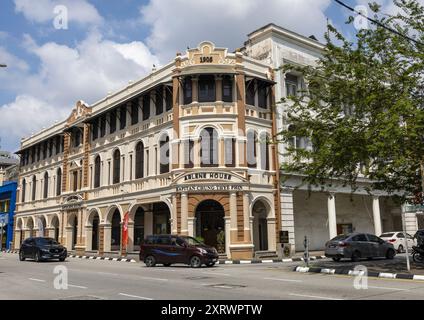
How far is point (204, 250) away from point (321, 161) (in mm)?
7496

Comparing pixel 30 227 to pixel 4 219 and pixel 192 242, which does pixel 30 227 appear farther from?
pixel 192 242

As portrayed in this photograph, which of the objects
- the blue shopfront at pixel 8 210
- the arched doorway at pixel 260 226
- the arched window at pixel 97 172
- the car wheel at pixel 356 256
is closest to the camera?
the car wheel at pixel 356 256

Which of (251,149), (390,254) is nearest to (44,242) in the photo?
(251,149)

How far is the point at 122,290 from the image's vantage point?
12.7m

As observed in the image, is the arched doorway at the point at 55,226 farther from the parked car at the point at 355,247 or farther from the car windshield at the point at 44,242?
the parked car at the point at 355,247

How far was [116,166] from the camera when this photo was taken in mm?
35281

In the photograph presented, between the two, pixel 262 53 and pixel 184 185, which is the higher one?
pixel 262 53

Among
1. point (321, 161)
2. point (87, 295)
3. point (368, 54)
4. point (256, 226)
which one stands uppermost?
point (368, 54)

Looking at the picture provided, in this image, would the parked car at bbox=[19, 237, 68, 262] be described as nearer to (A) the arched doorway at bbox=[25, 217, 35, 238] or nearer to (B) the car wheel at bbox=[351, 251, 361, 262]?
(B) the car wheel at bbox=[351, 251, 361, 262]

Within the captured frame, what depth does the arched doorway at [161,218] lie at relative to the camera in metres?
32.0

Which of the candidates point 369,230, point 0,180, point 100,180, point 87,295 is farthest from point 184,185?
point 0,180

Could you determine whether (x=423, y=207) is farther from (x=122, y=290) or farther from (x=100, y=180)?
(x=100, y=180)

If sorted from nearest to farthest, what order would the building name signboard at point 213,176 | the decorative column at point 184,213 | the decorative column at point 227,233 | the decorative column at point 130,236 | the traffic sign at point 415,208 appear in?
the traffic sign at point 415,208 → the decorative column at point 227,233 → the decorative column at point 184,213 → the building name signboard at point 213,176 → the decorative column at point 130,236

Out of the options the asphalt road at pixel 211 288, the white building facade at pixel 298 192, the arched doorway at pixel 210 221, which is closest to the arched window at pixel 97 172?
the arched doorway at pixel 210 221
